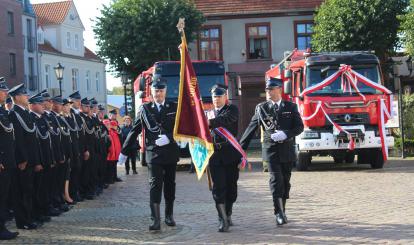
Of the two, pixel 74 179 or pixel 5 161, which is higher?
pixel 5 161

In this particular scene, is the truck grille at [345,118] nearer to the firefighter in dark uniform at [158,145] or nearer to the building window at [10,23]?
the firefighter in dark uniform at [158,145]

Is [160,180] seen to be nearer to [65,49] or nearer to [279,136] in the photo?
[279,136]

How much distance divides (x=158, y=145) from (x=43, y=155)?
7.00 feet

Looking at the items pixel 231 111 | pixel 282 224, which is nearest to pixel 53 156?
pixel 231 111

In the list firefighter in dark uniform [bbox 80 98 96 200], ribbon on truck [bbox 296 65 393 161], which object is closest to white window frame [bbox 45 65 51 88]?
ribbon on truck [bbox 296 65 393 161]

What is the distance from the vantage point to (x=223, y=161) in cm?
941

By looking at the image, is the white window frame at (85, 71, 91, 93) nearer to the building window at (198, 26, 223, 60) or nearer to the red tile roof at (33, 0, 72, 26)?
the red tile roof at (33, 0, 72, 26)

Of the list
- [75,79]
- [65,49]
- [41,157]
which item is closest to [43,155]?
[41,157]

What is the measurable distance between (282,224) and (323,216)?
1.06 metres

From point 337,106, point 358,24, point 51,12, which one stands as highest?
point 51,12

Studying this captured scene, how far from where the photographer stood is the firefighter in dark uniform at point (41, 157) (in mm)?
10547

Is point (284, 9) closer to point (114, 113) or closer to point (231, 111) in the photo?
point (114, 113)

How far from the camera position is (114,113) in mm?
18766

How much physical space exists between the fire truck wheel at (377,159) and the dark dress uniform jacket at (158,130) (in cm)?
1033
